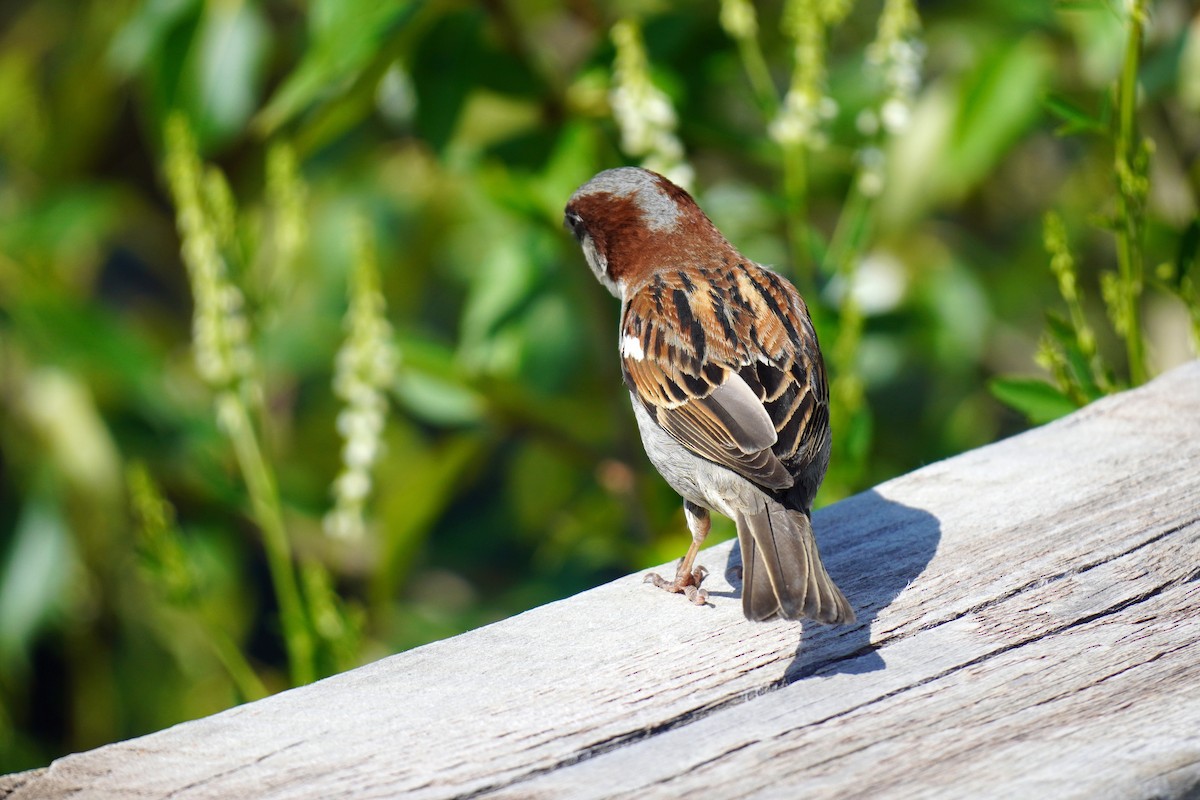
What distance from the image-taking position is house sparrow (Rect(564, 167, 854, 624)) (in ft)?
6.46

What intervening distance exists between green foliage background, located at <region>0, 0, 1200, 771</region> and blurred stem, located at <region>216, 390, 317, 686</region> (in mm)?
10

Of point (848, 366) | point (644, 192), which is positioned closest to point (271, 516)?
point (644, 192)

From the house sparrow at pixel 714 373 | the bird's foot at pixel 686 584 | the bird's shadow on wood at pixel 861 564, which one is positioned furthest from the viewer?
the house sparrow at pixel 714 373

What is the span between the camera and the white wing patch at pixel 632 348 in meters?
2.45

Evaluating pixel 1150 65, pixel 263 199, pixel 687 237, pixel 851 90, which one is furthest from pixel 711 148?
pixel 263 199

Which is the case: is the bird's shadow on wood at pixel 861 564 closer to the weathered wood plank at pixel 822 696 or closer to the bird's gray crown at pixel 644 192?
the weathered wood plank at pixel 822 696

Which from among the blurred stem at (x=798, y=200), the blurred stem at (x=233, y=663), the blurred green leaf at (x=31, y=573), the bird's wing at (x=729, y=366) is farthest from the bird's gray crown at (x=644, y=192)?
the blurred green leaf at (x=31, y=573)

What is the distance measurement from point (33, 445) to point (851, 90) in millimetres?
2343

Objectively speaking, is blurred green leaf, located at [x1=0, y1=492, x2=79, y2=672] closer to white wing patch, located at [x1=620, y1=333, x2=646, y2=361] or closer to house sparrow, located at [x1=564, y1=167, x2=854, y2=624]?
house sparrow, located at [x1=564, y1=167, x2=854, y2=624]

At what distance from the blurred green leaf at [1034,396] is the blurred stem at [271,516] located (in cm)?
128

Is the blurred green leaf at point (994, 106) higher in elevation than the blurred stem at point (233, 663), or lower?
higher

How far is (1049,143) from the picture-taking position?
4.95 meters

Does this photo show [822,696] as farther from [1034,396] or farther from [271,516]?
[271,516]

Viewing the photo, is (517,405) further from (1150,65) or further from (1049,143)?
(1049,143)
